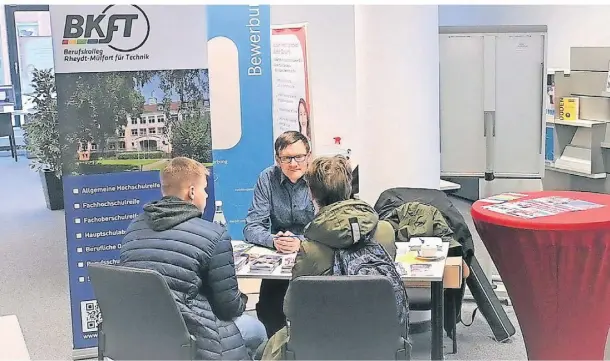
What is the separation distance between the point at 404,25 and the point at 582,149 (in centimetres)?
289

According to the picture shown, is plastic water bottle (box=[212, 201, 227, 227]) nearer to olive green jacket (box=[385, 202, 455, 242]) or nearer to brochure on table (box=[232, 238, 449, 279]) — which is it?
brochure on table (box=[232, 238, 449, 279])

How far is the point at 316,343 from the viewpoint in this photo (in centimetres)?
242

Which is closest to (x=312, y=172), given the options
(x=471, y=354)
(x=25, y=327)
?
(x=471, y=354)

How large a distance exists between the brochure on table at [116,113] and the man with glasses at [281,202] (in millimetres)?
439

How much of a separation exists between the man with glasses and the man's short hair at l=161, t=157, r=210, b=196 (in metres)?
0.91

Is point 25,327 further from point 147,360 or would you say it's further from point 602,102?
point 602,102

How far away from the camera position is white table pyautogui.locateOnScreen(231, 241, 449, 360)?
9.48 feet

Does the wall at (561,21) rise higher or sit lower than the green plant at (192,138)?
higher

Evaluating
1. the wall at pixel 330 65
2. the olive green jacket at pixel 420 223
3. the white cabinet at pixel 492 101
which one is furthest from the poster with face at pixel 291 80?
the olive green jacket at pixel 420 223

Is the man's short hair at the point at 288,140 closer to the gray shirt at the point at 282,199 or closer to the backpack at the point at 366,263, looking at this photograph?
the gray shirt at the point at 282,199

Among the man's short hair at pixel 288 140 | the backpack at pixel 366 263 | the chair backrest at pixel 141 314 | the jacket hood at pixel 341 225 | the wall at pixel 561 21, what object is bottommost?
the chair backrest at pixel 141 314

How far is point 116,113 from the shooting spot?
368 cm

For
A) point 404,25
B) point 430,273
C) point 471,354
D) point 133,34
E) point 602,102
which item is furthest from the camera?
point 602,102

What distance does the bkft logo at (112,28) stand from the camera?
3.52 meters
